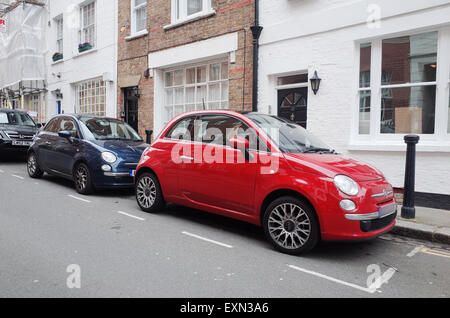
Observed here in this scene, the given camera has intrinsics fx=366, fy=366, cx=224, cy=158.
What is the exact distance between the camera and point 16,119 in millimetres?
12719

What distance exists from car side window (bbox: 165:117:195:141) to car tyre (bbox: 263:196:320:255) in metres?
1.90

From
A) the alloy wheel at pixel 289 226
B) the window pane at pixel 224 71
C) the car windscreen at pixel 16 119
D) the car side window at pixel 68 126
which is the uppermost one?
the window pane at pixel 224 71

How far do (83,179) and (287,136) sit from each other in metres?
4.49

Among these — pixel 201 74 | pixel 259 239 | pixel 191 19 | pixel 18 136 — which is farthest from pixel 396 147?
pixel 18 136

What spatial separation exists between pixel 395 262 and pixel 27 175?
30.1 ft

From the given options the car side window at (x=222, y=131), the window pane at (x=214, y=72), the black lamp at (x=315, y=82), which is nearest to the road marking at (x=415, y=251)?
the car side window at (x=222, y=131)

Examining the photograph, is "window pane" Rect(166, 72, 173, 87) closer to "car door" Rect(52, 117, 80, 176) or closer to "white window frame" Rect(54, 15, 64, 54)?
"car door" Rect(52, 117, 80, 176)

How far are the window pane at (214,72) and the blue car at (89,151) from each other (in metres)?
3.45

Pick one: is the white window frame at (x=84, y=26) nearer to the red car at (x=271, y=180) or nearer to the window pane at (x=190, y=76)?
the window pane at (x=190, y=76)

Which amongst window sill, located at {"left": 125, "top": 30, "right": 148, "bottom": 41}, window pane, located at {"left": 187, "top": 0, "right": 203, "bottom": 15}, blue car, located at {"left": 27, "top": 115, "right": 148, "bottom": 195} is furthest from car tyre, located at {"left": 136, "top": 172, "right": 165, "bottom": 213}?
window sill, located at {"left": 125, "top": 30, "right": 148, "bottom": 41}

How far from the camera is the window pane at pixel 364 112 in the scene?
25.3 feet

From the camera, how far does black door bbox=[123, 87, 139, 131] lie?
13.8 m

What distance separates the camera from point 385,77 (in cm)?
750

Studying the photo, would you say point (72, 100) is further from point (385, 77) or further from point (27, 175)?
point (385, 77)
